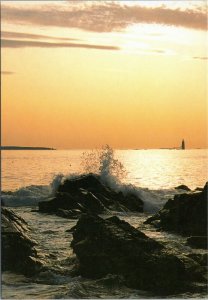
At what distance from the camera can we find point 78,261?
9.18 metres

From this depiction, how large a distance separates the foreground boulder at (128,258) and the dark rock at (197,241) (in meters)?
2.53

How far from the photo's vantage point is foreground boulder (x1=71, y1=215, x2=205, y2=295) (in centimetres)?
823

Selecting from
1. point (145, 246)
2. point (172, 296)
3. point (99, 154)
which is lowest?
point (172, 296)

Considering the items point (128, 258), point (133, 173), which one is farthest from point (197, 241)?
point (133, 173)

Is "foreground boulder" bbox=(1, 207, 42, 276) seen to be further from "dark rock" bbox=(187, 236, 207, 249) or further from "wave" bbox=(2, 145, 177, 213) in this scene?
"wave" bbox=(2, 145, 177, 213)

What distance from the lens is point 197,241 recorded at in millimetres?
11602

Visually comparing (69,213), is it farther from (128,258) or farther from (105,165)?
(105,165)

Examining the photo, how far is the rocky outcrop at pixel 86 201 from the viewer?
57.7ft

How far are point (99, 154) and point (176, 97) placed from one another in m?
20.8

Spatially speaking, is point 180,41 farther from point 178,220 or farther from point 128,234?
point 178,220

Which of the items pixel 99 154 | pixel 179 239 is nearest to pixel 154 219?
pixel 179 239

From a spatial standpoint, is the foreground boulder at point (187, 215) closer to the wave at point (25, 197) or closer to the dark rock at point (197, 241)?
the dark rock at point (197, 241)

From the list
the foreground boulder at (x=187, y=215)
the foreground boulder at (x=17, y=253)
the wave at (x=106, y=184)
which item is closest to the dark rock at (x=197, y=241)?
the foreground boulder at (x=187, y=215)

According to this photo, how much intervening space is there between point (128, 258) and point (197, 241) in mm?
3374
